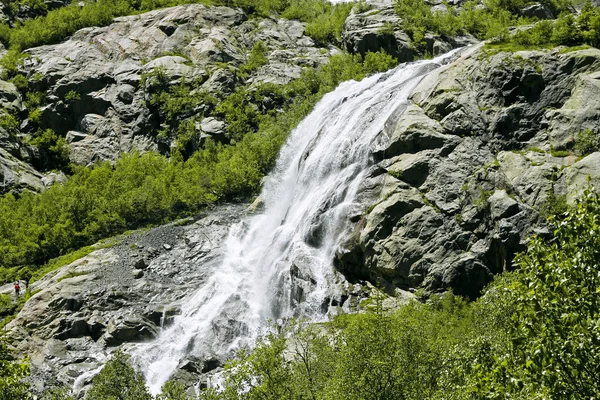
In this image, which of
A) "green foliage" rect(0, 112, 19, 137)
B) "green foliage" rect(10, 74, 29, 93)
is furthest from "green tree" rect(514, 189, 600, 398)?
"green foliage" rect(10, 74, 29, 93)

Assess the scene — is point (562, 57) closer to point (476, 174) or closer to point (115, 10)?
point (476, 174)

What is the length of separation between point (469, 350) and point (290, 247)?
27.2 m

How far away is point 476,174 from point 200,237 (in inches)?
1104

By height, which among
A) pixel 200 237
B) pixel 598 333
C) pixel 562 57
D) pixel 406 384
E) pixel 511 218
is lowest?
pixel 200 237

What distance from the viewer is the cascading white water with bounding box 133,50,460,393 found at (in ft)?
139

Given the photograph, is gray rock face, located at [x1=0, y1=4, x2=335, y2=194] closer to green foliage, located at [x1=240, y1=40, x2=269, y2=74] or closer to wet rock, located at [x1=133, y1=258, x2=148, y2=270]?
green foliage, located at [x1=240, y1=40, x2=269, y2=74]

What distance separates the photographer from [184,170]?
7194 centimetres

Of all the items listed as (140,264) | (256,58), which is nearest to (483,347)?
(140,264)

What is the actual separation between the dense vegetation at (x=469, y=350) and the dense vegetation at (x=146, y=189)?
32736mm

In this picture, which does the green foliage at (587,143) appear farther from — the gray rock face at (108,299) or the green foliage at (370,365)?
the gray rock face at (108,299)

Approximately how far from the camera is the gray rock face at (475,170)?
39.0 metres

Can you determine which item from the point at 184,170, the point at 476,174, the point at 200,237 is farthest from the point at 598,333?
the point at 184,170

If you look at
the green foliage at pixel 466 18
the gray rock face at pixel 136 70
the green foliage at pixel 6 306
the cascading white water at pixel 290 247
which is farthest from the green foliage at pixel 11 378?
the green foliage at pixel 466 18

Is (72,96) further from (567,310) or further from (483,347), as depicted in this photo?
(567,310)
